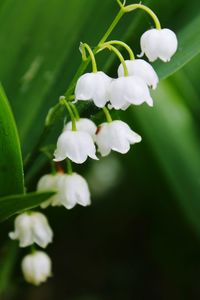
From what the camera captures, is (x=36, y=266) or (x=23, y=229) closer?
(x=23, y=229)

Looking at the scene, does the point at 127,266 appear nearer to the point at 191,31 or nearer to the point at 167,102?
the point at 167,102

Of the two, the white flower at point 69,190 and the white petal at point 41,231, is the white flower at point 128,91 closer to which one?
the white flower at point 69,190

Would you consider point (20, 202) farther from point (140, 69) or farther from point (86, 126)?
point (140, 69)

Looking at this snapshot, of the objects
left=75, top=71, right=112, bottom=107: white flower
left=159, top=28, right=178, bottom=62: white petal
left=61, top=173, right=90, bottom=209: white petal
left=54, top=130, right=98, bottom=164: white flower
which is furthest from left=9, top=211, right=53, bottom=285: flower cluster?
left=159, top=28, right=178, bottom=62: white petal

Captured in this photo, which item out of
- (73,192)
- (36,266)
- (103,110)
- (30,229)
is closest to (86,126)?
(103,110)

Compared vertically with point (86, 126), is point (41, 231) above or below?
below

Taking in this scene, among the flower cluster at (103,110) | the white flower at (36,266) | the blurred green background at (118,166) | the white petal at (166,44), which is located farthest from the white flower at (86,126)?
the white flower at (36,266)

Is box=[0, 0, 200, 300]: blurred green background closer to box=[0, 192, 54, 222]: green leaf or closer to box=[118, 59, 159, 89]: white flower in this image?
box=[118, 59, 159, 89]: white flower
